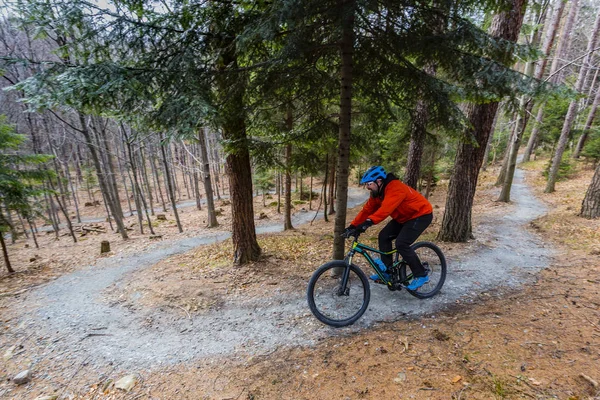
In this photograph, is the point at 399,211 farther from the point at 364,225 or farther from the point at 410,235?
the point at 364,225

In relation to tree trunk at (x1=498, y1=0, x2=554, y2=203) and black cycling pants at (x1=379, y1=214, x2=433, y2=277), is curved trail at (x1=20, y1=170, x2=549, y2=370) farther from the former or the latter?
tree trunk at (x1=498, y1=0, x2=554, y2=203)

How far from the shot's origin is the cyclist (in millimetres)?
3945

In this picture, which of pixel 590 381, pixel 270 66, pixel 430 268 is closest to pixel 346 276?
pixel 430 268

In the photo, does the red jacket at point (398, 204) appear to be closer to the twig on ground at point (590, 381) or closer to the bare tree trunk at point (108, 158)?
the twig on ground at point (590, 381)

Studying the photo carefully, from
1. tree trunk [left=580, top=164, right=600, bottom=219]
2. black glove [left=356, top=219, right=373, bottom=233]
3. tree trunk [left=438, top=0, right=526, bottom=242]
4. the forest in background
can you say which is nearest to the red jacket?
black glove [left=356, top=219, right=373, bottom=233]

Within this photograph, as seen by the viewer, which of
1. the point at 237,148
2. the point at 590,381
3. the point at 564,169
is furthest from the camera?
the point at 564,169

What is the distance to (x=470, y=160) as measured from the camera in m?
6.53

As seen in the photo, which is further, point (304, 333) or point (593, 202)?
point (593, 202)

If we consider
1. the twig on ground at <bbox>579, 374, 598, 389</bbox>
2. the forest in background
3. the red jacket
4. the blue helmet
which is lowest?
the twig on ground at <bbox>579, 374, 598, 389</bbox>

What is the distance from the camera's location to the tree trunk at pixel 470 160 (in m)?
5.78

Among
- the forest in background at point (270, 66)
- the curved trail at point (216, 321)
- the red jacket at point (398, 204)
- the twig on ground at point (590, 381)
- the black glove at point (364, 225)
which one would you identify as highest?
the forest in background at point (270, 66)

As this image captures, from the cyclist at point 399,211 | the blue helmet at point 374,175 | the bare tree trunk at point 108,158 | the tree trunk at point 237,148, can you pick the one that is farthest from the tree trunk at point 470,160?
the bare tree trunk at point 108,158

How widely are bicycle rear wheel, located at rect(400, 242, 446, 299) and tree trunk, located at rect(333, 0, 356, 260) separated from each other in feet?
4.21

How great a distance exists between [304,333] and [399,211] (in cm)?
251
